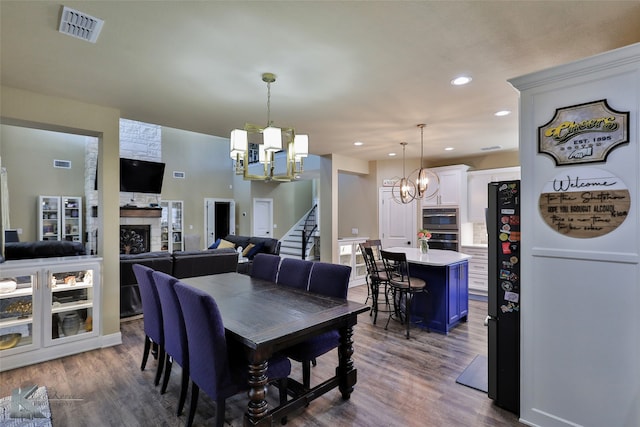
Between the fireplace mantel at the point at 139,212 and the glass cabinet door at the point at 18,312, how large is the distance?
16.1 ft

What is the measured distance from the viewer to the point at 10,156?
7.71 metres

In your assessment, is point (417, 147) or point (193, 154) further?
point (193, 154)

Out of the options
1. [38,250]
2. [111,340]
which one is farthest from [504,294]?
[38,250]

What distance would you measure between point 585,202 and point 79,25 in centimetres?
337

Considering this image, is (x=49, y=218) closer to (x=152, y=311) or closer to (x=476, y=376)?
(x=152, y=311)

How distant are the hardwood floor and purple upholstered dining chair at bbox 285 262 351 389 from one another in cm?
39

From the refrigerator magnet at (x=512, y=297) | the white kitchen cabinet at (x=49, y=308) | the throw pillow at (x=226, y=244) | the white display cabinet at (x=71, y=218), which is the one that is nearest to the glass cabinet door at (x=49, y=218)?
the white display cabinet at (x=71, y=218)

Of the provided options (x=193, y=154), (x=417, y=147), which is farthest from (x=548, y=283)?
(x=193, y=154)

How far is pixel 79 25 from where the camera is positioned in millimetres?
2018

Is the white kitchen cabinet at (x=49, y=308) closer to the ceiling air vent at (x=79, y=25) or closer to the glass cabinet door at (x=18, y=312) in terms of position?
the glass cabinet door at (x=18, y=312)

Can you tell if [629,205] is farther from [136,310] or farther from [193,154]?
[193,154]

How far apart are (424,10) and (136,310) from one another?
4.95 m

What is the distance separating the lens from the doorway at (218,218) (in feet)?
33.4

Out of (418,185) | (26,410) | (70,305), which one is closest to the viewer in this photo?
(26,410)
